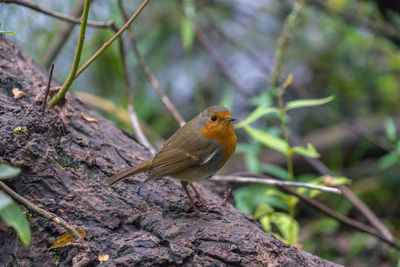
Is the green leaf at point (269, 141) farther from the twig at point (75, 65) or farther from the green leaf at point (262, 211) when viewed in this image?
the twig at point (75, 65)

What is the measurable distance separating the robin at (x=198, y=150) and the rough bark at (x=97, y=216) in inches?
6.0

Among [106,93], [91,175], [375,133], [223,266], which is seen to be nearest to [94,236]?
[91,175]

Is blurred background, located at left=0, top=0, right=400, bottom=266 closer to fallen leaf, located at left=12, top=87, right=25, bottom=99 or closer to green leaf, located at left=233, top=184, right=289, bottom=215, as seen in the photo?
green leaf, located at left=233, top=184, right=289, bottom=215

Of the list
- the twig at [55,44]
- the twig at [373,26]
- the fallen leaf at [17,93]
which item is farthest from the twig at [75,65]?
the twig at [373,26]

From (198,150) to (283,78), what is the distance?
3.19 metres

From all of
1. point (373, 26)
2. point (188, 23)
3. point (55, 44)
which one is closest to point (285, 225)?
point (188, 23)

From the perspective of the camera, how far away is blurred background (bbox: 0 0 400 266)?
13.6ft

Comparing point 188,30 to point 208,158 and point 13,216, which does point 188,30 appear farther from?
point 13,216

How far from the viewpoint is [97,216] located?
187 centimetres

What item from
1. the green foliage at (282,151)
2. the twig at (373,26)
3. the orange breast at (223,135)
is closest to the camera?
the orange breast at (223,135)

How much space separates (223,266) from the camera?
1.73 meters

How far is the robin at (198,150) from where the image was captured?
2.33 m

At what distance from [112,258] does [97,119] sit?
1.13 m

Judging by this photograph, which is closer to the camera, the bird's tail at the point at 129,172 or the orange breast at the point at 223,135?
the bird's tail at the point at 129,172
